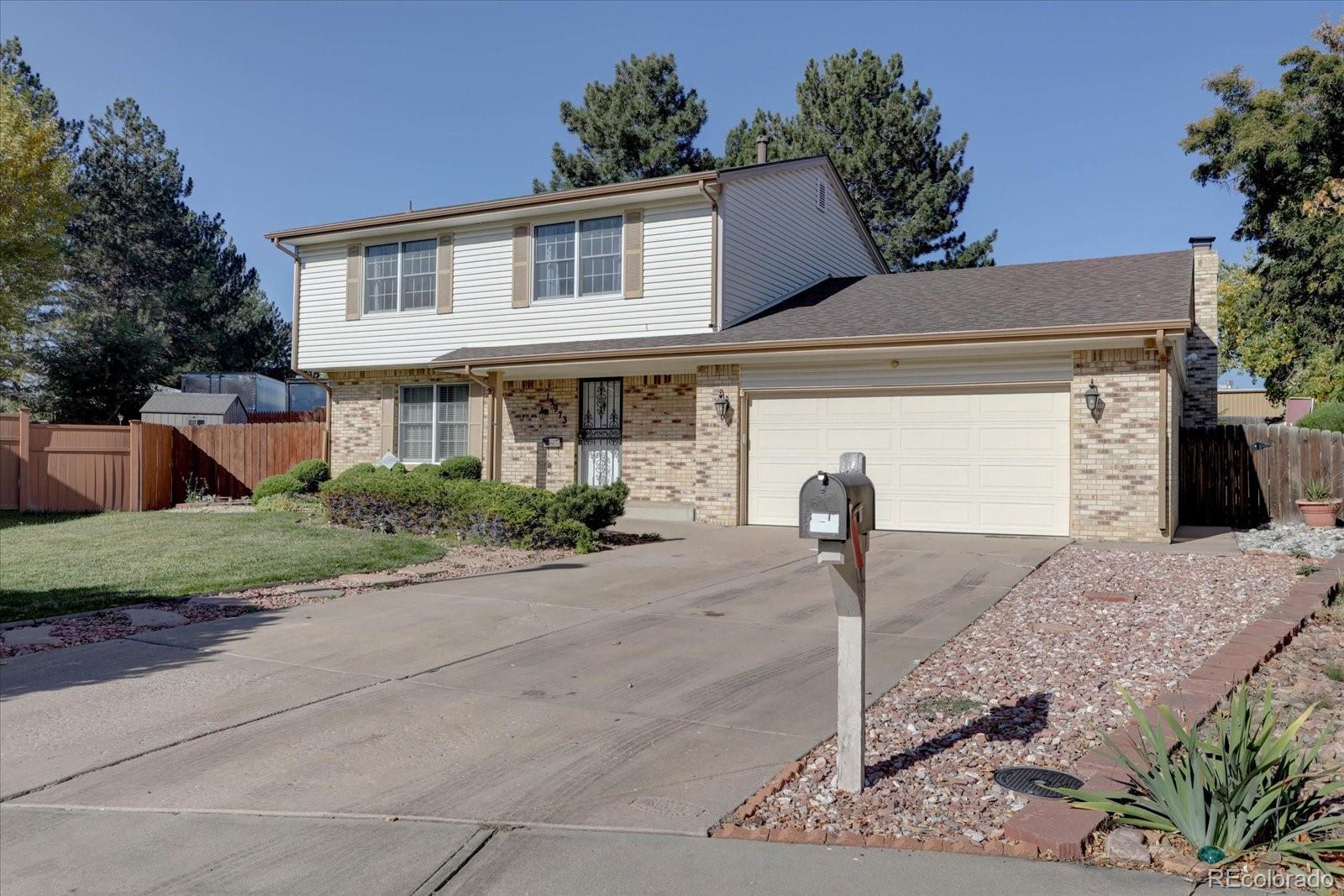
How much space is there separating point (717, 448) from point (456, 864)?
11893 millimetres

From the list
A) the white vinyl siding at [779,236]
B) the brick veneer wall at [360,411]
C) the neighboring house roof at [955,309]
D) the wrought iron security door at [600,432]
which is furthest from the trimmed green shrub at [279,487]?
the white vinyl siding at [779,236]

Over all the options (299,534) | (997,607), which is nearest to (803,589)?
(997,607)

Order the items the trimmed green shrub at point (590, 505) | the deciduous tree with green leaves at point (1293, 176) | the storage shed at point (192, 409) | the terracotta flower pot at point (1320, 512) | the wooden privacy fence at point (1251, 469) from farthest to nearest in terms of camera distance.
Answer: the storage shed at point (192, 409) → the deciduous tree with green leaves at point (1293, 176) → the wooden privacy fence at point (1251, 469) → the terracotta flower pot at point (1320, 512) → the trimmed green shrub at point (590, 505)

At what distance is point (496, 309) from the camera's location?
59.7 ft

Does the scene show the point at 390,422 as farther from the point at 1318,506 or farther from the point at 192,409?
the point at 1318,506

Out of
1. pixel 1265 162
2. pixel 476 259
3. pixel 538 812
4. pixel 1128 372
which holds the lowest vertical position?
pixel 538 812

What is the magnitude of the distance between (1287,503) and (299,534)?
15.3 meters

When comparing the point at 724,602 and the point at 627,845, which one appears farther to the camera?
the point at 724,602

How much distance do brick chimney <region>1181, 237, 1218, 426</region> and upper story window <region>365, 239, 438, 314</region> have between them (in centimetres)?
1492

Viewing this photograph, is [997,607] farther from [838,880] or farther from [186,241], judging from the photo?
[186,241]

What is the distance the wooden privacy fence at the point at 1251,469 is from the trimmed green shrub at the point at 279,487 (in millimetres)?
16630

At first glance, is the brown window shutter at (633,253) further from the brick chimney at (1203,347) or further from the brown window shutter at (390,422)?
the brick chimney at (1203,347)

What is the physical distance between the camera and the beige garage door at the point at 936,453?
1288cm

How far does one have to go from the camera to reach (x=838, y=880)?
10.6 ft
